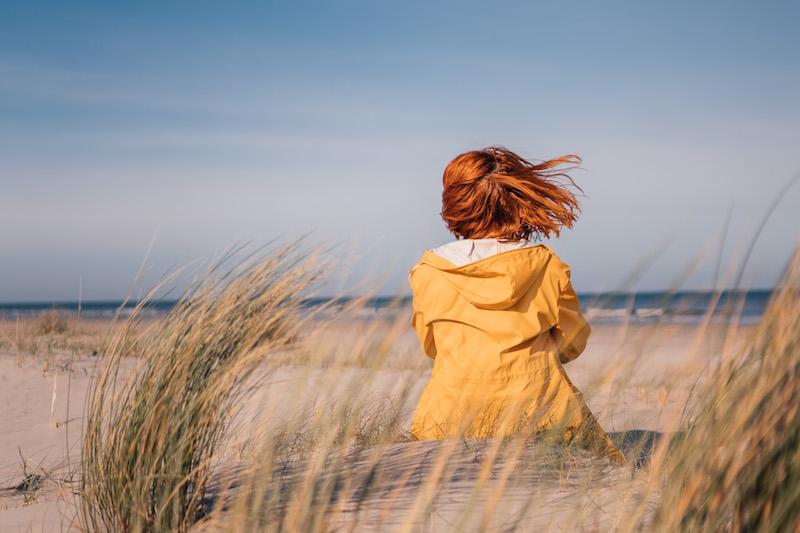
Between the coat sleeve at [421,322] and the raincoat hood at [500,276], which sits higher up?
the raincoat hood at [500,276]

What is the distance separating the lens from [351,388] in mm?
1537

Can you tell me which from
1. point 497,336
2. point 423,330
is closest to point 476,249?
point 497,336

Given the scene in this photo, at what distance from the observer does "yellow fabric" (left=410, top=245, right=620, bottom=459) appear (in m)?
2.29

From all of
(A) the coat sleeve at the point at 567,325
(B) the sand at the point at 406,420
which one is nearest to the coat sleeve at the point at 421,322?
(B) the sand at the point at 406,420

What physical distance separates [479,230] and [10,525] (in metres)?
2.18

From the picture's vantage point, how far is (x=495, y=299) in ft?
7.65

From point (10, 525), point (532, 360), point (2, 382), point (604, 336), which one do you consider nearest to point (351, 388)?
point (532, 360)

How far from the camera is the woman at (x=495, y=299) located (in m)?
2.31

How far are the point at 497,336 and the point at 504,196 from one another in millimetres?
648

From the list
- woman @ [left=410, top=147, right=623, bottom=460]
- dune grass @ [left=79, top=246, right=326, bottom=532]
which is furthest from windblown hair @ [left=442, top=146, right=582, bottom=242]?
dune grass @ [left=79, top=246, right=326, bottom=532]

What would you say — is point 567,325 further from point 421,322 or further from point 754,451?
point 754,451

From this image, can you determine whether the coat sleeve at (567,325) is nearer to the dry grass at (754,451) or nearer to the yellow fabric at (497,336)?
the yellow fabric at (497,336)

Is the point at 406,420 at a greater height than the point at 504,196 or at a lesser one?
lesser

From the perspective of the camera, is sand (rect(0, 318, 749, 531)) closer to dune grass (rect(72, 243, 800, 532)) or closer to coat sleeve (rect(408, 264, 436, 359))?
dune grass (rect(72, 243, 800, 532))
